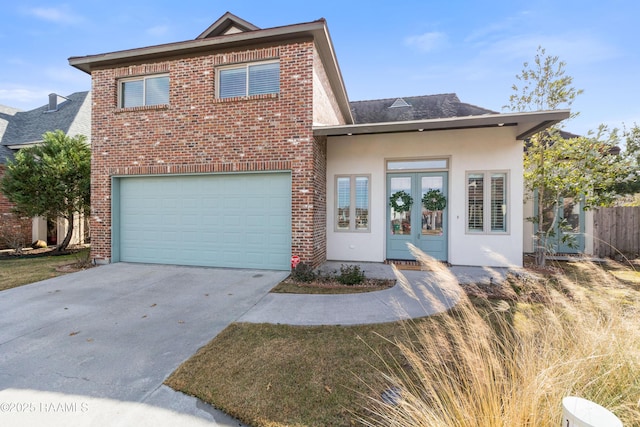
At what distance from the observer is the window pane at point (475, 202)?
25.4ft

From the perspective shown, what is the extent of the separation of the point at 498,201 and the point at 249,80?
24.6 feet

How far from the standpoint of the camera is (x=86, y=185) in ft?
31.9

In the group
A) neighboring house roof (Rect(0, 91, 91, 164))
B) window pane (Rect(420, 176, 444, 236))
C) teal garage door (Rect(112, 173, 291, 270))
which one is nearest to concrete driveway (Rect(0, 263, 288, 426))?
teal garage door (Rect(112, 173, 291, 270))

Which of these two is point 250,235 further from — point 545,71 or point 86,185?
point 545,71

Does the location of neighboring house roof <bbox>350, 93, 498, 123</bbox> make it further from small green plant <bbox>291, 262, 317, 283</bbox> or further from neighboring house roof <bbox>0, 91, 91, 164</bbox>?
neighboring house roof <bbox>0, 91, 91, 164</bbox>

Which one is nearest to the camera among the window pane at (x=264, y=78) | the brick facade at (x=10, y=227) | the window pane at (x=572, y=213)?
the window pane at (x=264, y=78)

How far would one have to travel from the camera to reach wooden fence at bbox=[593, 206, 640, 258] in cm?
921

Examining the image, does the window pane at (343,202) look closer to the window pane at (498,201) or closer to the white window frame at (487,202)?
the white window frame at (487,202)

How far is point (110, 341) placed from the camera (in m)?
3.52

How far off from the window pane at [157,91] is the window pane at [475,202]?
8854 millimetres

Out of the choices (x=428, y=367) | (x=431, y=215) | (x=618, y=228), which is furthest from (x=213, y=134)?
(x=618, y=228)

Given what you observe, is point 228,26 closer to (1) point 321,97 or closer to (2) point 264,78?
(2) point 264,78

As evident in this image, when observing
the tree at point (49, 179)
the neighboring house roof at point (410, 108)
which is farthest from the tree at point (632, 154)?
the tree at point (49, 179)

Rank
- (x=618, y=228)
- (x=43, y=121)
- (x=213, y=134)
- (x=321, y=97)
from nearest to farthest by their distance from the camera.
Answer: (x=213, y=134) → (x=321, y=97) → (x=618, y=228) → (x=43, y=121)
